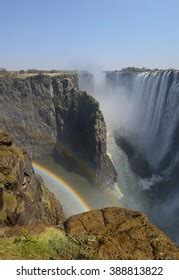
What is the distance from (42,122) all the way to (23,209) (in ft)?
194

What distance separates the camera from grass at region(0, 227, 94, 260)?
34.4ft

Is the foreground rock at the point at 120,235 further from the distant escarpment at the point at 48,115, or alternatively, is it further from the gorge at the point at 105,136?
the distant escarpment at the point at 48,115

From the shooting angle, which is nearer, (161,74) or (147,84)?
(161,74)

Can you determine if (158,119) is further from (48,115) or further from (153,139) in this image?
(48,115)

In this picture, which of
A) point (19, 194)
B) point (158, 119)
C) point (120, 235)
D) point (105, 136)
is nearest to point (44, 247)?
point (120, 235)

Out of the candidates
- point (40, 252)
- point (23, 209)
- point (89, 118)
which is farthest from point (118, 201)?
point (40, 252)

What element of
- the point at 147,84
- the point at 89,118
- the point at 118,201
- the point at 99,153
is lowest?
the point at 118,201

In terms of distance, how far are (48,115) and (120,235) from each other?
66.5 meters

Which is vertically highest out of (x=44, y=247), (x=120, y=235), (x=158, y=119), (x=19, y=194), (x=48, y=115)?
(x=44, y=247)

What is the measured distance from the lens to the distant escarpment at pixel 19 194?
17219 mm

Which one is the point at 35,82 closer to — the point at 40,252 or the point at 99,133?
the point at 99,133

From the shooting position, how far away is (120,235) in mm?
11672

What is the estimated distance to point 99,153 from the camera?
64750 mm

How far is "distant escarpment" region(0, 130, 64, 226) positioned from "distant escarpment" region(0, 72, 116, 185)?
4555cm
